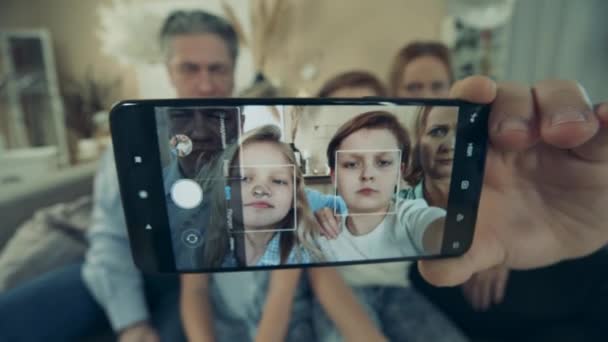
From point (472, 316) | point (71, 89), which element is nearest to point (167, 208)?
point (472, 316)

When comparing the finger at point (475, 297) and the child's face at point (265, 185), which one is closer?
the child's face at point (265, 185)

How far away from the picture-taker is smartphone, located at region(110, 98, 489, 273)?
20 cm

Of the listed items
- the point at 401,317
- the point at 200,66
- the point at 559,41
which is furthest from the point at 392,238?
the point at 559,41

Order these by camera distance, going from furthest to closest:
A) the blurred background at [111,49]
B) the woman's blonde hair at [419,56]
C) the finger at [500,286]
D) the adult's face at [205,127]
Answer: the blurred background at [111,49]
the woman's blonde hair at [419,56]
the finger at [500,286]
the adult's face at [205,127]

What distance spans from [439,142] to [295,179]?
11 cm

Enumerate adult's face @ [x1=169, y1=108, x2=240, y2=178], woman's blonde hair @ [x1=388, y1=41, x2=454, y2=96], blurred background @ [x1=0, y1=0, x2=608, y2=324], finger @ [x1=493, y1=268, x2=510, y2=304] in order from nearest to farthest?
adult's face @ [x1=169, y1=108, x2=240, y2=178] < finger @ [x1=493, y1=268, x2=510, y2=304] < woman's blonde hair @ [x1=388, y1=41, x2=454, y2=96] < blurred background @ [x1=0, y1=0, x2=608, y2=324]

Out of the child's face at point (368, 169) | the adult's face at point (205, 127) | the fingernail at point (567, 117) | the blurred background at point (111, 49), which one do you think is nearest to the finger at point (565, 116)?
the fingernail at point (567, 117)

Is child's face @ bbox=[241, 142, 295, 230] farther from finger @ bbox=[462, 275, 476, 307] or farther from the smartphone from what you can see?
finger @ bbox=[462, 275, 476, 307]

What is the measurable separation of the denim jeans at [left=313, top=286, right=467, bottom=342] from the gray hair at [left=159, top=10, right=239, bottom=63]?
1.17ft

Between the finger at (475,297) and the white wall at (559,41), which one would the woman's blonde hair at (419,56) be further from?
the finger at (475,297)

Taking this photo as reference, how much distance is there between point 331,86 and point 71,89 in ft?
3.92

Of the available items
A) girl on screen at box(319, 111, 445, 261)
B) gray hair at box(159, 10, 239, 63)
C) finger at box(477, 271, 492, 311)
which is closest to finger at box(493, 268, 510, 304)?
finger at box(477, 271, 492, 311)

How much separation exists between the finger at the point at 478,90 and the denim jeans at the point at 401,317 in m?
0.20

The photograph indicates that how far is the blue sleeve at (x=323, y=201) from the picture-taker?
216mm
